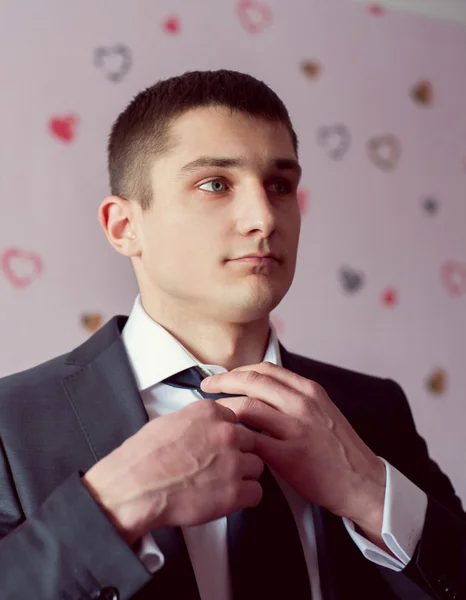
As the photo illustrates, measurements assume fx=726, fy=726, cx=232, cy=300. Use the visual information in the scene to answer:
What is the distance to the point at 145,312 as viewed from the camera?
1.33m

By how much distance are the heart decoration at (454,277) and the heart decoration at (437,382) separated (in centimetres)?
27

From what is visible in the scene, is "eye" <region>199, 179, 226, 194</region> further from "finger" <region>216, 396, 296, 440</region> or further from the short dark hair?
"finger" <region>216, 396, 296, 440</region>

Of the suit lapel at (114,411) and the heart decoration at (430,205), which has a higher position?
the heart decoration at (430,205)

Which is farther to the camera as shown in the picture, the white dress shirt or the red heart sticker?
the red heart sticker

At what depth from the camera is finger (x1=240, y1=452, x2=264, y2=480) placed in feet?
3.33

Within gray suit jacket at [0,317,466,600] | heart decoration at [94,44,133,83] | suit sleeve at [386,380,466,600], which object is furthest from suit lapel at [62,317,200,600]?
heart decoration at [94,44,133,83]

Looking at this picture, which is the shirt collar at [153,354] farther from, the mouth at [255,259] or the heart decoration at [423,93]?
the heart decoration at [423,93]

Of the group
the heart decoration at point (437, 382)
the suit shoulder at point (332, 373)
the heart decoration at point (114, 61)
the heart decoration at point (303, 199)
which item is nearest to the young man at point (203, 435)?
the suit shoulder at point (332, 373)

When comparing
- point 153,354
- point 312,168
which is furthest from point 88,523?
point 312,168

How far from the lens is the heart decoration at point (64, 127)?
182 centimetres

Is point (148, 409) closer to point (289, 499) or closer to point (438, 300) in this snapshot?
point (289, 499)

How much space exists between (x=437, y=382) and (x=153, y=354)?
4.35ft

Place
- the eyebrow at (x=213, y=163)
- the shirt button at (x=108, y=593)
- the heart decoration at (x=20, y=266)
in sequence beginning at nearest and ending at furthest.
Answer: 1. the shirt button at (x=108, y=593)
2. the eyebrow at (x=213, y=163)
3. the heart decoration at (x=20, y=266)

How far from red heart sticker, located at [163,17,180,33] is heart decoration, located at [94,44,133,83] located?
0.14 m
